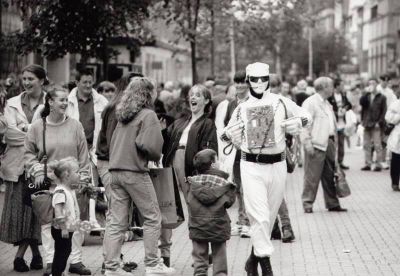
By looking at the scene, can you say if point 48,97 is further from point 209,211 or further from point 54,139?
point 209,211

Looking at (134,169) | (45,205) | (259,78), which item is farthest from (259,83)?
(45,205)

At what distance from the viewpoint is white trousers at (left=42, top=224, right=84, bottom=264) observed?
32.0ft

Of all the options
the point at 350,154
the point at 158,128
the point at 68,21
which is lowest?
the point at 350,154

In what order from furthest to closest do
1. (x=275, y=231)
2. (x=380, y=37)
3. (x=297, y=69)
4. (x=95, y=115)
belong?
(x=380, y=37), (x=297, y=69), (x=275, y=231), (x=95, y=115)

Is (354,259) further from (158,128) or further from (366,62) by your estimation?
(366,62)

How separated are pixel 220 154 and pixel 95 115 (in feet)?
5.84

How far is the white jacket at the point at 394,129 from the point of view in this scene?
18.1 meters

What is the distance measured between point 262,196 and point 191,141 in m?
1.37

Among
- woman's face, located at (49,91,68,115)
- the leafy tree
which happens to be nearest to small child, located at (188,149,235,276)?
woman's face, located at (49,91,68,115)

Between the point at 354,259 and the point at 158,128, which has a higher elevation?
the point at 158,128

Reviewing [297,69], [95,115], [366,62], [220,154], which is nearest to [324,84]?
[220,154]

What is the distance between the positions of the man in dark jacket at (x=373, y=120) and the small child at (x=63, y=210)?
1450cm

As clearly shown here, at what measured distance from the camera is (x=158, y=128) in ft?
31.6

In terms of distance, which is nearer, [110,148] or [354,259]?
[110,148]
